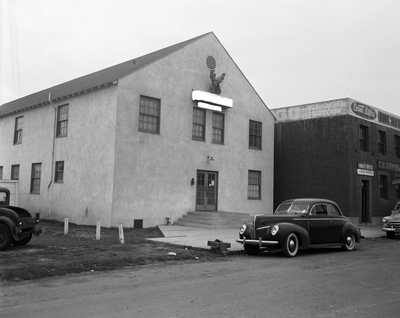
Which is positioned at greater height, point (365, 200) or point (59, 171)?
point (59, 171)

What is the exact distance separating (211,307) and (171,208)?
46.9 ft

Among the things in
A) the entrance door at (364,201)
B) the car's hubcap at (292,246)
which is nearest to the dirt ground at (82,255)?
the car's hubcap at (292,246)

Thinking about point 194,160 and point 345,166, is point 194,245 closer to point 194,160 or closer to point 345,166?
point 194,160

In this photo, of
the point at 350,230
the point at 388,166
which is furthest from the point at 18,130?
the point at 388,166

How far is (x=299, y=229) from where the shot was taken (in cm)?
1216

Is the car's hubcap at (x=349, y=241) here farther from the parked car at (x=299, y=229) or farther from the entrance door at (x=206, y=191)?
the entrance door at (x=206, y=191)

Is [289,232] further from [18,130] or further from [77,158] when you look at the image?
[18,130]

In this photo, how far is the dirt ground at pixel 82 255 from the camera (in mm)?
8891

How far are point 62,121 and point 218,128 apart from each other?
8.45 m

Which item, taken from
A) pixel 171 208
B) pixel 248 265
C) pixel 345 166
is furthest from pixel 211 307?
pixel 345 166

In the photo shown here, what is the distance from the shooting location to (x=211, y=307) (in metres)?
6.00

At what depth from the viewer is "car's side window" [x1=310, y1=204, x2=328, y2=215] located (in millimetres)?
13012

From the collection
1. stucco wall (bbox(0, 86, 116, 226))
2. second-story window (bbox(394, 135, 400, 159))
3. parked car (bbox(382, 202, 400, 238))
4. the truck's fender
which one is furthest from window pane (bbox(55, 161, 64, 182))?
second-story window (bbox(394, 135, 400, 159))

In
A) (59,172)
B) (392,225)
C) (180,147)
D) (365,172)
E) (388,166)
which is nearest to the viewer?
(392,225)
